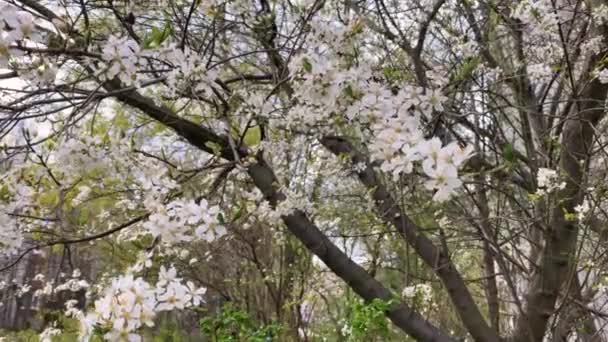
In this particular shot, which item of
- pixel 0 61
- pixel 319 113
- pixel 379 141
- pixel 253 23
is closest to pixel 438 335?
pixel 319 113

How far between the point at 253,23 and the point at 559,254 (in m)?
1.90

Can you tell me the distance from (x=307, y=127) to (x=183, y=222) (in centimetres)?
104

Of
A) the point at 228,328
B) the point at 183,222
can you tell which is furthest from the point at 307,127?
the point at 228,328

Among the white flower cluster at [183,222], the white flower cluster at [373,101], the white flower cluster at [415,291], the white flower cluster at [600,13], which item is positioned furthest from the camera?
the white flower cluster at [415,291]

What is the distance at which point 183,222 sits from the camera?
1.37 meters

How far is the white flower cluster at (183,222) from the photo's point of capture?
136 centimetres

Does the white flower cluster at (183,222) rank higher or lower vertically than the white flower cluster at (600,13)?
lower

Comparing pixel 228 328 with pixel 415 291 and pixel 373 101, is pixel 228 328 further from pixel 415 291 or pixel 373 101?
pixel 373 101

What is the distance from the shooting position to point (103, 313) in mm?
1065

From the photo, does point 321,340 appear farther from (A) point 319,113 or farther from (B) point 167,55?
(B) point 167,55

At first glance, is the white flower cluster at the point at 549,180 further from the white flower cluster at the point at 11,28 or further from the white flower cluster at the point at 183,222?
the white flower cluster at the point at 11,28

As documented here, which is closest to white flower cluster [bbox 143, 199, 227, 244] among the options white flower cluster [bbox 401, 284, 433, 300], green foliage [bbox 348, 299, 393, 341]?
green foliage [bbox 348, 299, 393, 341]

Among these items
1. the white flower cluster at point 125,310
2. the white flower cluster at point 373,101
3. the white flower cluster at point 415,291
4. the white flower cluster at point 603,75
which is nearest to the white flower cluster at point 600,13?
the white flower cluster at point 603,75

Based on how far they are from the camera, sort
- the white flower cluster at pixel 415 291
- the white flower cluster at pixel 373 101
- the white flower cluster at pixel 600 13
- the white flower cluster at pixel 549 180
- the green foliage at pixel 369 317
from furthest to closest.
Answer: the white flower cluster at pixel 415 291 < the green foliage at pixel 369 317 < the white flower cluster at pixel 549 180 < the white flower cluster at pixel 600 13 < the white flower cluster at pixel 373 101
